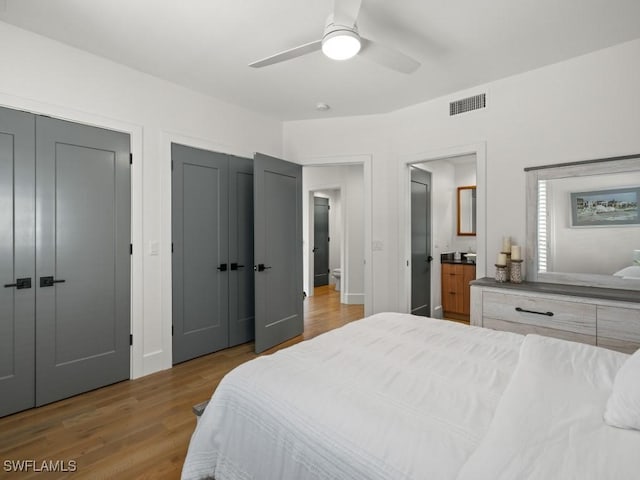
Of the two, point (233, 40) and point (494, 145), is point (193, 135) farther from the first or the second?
point (494, 145)

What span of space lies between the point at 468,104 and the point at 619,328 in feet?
7.30

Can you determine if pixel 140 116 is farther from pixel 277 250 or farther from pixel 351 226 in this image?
pixel 351 226

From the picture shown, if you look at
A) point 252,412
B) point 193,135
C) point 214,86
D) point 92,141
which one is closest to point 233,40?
point 214,86

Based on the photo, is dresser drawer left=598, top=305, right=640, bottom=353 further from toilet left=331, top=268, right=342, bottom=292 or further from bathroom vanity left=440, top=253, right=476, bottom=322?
toilet left=331, top=268, right=342, bottom=292

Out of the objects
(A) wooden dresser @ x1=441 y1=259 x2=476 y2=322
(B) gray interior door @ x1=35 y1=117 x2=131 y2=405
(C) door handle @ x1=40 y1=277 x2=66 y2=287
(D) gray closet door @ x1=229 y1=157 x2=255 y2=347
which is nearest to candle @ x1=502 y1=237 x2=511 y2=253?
(A) wooden dresser @ x1=441 y1=259 x2=476 y2=322

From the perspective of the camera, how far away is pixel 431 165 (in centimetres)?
462

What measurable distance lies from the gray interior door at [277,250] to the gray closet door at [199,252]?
14.9 inches

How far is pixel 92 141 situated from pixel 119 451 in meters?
2.22

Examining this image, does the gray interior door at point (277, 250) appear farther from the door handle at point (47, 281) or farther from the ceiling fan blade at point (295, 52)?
the door handle at point (47, 281)

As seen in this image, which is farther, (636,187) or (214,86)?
(214,86)

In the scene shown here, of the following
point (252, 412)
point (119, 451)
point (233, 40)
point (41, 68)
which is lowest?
point (119, 451)

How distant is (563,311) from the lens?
7.63 ft

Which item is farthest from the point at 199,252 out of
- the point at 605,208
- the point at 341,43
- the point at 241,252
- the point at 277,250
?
the point at 605,208

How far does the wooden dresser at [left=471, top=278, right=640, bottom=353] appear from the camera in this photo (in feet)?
6.93
